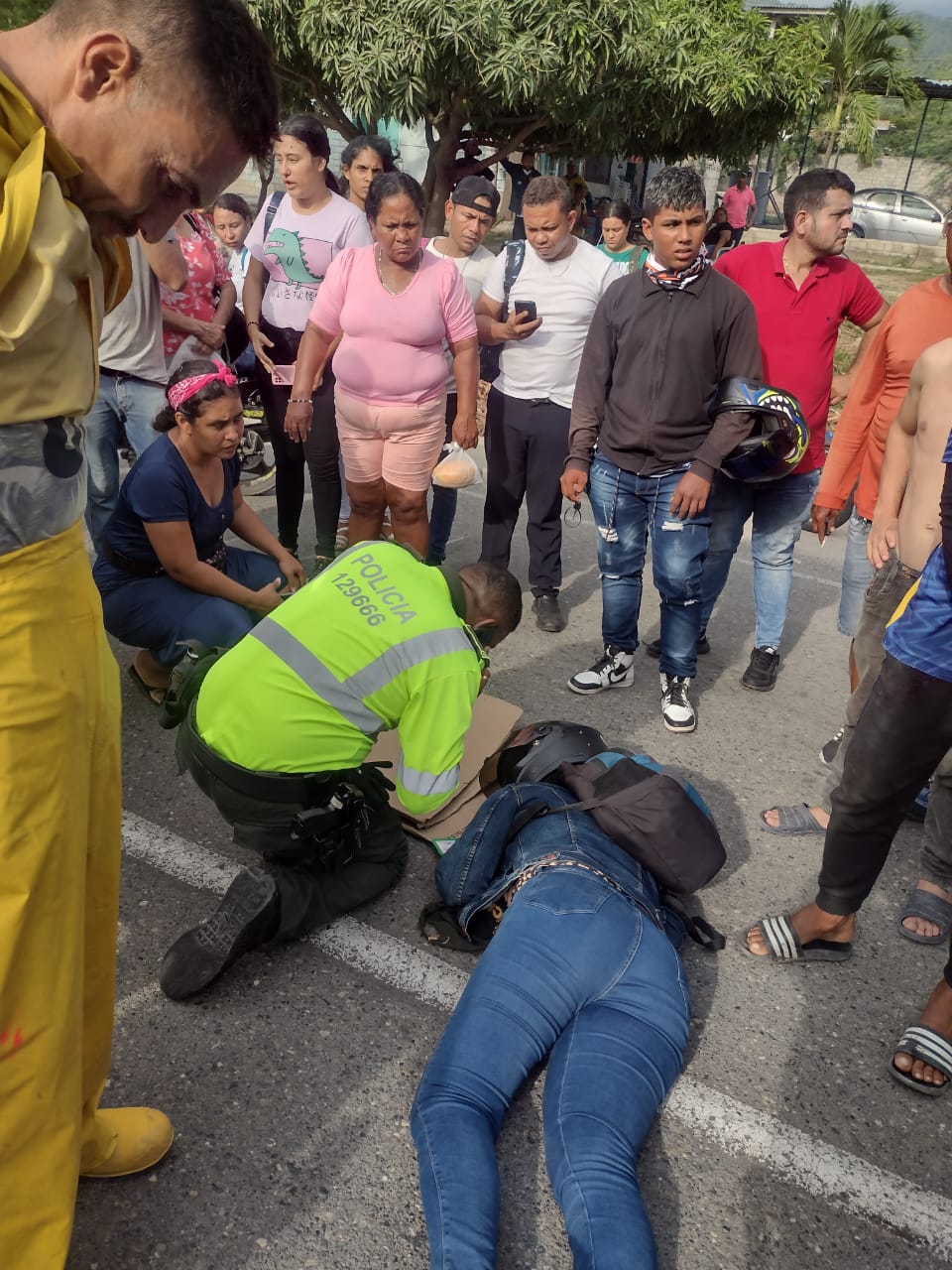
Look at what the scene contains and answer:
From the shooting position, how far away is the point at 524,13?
1359cm

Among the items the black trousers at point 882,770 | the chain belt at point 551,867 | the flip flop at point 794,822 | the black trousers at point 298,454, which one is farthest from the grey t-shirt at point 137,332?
the black trousers at point 882,770

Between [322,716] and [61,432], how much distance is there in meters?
1.50

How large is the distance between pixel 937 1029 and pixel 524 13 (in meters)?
14.8

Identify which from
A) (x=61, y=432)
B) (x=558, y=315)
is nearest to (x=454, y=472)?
(x=558, y=315)

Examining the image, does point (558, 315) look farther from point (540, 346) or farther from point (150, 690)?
point (150, 690)

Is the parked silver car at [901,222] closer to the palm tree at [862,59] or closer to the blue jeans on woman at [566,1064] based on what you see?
the palm tree at [862,59]

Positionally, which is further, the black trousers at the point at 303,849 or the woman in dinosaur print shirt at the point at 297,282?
the woman in dinosaur print shirt at the point at 297,282

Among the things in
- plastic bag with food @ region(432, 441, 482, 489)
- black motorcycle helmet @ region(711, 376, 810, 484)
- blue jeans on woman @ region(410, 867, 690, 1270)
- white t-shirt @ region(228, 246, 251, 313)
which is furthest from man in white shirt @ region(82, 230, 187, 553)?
blue jeans on woman @ region(410, 867, 690, 1270)

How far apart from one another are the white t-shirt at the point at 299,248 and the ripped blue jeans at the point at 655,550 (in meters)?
1.99

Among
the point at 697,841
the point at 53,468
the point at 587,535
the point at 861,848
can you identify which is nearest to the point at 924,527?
the point at 861,848

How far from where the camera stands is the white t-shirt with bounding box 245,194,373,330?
16.6ft

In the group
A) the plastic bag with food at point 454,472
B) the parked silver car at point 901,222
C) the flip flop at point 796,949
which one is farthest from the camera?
the parked silver car at point 901,222

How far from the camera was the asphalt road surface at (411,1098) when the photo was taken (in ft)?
6.72

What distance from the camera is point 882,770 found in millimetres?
2512
